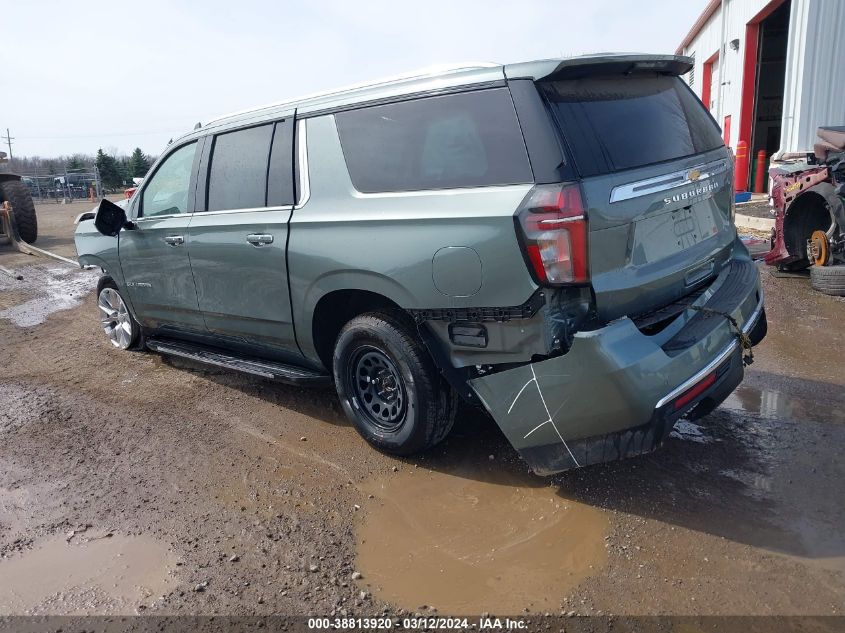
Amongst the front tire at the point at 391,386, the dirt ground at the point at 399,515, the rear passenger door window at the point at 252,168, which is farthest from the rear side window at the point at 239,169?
the dirt ground at the point at 399,515

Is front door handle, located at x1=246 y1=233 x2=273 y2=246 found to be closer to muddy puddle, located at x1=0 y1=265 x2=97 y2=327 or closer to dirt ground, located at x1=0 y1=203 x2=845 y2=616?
dirt ground, located at x1=0 y1=203 x2=845 y2=616

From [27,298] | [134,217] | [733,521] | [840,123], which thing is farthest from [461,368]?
[840,123]

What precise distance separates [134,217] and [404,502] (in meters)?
3.41

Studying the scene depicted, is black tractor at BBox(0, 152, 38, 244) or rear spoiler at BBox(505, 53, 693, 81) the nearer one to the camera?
rear spoiler at BBox(505, 53, 693, 81)

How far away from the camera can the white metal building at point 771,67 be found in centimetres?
1159

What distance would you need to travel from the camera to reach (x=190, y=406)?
4.84 m

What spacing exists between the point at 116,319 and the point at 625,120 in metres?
4.90

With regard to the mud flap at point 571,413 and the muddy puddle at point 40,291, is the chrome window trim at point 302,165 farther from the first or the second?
the muddy puddle at point 40,291

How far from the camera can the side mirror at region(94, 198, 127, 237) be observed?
5246mm

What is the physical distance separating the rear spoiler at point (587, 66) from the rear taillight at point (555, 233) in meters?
0.52

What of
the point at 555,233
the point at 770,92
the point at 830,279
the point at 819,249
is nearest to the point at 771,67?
the point at 770,92

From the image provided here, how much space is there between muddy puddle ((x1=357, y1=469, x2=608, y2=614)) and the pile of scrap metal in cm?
508

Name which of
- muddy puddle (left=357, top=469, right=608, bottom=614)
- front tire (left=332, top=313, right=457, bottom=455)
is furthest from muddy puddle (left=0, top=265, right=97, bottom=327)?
muddy puddle (left=357, top=469, right=608, bottom=614)

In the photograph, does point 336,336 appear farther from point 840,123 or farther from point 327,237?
point 840,123
